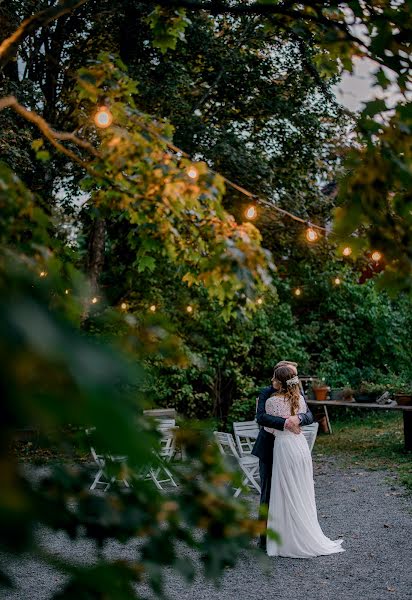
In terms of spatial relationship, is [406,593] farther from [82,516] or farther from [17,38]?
[17,38]

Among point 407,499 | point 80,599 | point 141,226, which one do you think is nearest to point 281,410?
point 407,499

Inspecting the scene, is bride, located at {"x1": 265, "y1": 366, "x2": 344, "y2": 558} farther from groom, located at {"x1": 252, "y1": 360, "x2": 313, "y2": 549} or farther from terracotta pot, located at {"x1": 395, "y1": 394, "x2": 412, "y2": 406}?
terracotta pot, located at {"x1": 395, "y1": 394, "x2": 412, "y2": 406}

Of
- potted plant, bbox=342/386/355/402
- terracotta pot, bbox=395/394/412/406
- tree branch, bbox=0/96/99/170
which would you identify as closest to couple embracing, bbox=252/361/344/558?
tree branch, bbox=0/96/99/170

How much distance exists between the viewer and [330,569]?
6.38 m

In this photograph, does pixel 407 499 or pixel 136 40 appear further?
pixel 136 40

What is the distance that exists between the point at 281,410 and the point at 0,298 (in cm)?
626

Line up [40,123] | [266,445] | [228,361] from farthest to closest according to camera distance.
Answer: [228,361]
[266,445]
[40,123]

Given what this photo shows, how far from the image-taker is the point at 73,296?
197cm

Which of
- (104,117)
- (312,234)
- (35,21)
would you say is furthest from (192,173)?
(312,234)

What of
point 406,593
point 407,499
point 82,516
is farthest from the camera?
point 407,499

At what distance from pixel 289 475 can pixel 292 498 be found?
242 millimetres

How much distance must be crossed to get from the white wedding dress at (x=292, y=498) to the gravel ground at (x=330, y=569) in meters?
0.14

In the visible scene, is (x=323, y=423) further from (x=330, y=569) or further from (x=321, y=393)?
(x=330, y=569)

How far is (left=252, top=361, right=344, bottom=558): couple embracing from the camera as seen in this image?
22.5 ft
